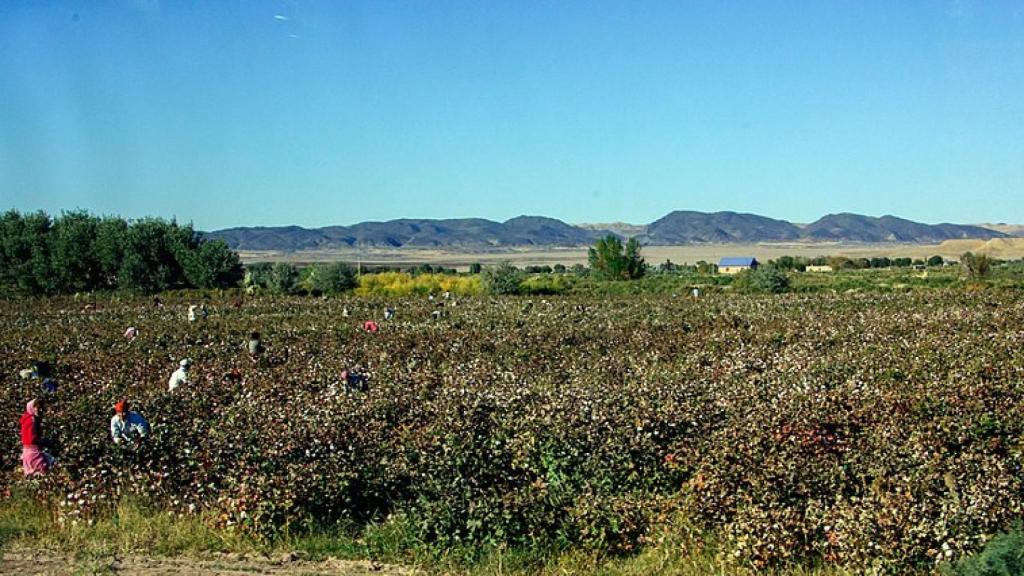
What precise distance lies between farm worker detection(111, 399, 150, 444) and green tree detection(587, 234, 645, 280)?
72962 mm

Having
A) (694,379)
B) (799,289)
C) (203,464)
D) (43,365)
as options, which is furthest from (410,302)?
(203,464)

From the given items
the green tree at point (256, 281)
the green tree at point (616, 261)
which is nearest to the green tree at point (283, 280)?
the green tree at point (256, 281)

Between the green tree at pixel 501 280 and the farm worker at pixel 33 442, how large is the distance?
171 feet

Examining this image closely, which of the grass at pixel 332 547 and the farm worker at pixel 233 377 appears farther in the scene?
the farm worker at pixel 233 377

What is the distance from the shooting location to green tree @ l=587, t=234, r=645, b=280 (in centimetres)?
8494

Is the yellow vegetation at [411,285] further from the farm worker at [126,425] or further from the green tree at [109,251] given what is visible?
the farm worker at [126,425]

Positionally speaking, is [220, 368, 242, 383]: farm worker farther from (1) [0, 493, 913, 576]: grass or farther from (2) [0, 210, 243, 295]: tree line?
(2) [0, 210, 243, 295]: tree line

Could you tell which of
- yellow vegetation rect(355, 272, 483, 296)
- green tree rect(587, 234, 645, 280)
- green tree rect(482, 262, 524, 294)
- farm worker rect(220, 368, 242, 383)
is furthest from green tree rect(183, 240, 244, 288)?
farm worker rect(220, 368, 242, 383)

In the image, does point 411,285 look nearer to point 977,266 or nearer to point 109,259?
point 109,259

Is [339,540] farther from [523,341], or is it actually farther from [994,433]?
[523,341]

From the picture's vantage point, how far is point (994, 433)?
11.0 meters

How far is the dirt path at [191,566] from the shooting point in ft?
29.9

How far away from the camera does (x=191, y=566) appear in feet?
30.9

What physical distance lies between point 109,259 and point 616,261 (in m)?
39.7
